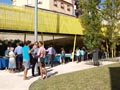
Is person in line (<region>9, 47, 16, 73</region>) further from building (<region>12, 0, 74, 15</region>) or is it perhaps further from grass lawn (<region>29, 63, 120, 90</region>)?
building (<region>12, 0, 74, 15</region>)

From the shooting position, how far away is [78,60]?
29.7 metres

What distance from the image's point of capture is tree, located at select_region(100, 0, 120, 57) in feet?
105

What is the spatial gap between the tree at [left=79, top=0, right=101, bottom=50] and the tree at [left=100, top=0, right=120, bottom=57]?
3767mm

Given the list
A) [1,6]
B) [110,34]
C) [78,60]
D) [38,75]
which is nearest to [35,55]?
[38,75]

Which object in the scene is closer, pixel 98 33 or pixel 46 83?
pixel 46 83

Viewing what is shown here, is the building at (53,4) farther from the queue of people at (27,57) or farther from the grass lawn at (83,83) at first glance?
the grass lawn at (83,83)

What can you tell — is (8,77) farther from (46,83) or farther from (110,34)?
(110,34)

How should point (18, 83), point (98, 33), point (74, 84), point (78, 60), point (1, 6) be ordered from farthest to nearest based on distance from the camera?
point (78, 60), point (98, 33), point (1, 6), point (18, 83), point (74, 84)

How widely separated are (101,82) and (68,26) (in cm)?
1673

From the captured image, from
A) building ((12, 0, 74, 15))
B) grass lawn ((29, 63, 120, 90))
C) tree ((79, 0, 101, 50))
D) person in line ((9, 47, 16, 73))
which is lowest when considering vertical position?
grass lawn ((29, 63, 120, 90))

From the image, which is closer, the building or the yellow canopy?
the yellow canopy

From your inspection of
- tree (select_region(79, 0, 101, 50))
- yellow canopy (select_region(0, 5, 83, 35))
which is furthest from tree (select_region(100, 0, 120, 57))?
tree (select_region(79, 0, 101, 50))

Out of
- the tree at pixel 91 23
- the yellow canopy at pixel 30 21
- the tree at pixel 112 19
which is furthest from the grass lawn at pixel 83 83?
the tree at pixel 112 19

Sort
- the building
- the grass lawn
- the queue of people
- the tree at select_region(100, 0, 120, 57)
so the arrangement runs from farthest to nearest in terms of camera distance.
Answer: the building
the tree at select_region(100, 0, 120, 57)
the queue of people
the grass lawn
